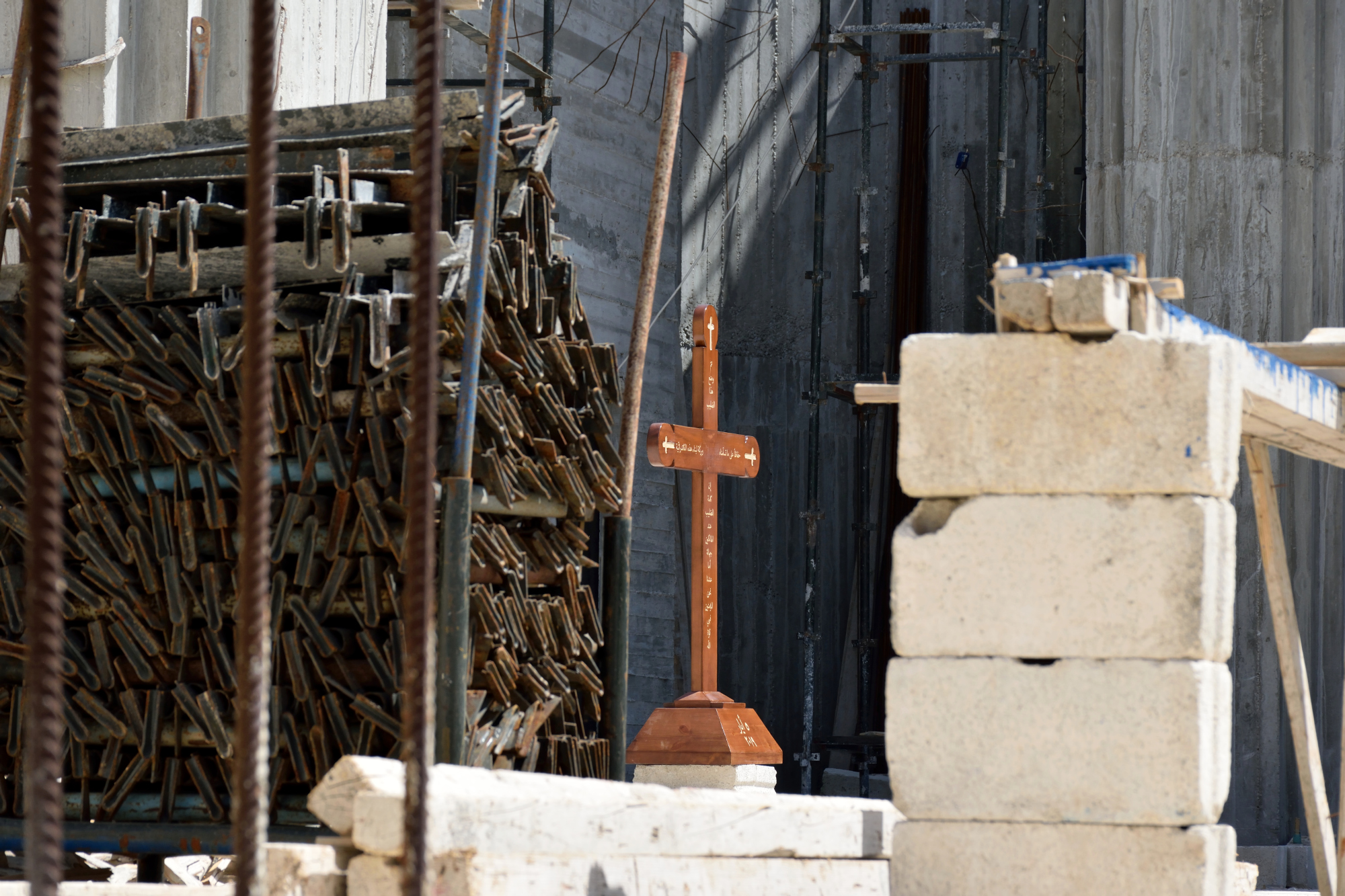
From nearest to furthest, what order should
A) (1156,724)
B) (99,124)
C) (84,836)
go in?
1. (1156,724)
2. (84,836)
3. (99,124)

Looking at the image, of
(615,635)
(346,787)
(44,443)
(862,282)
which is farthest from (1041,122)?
(44,443)

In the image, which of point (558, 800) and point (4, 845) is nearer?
point (558, 800)

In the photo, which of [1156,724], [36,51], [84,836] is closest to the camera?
[36,51]

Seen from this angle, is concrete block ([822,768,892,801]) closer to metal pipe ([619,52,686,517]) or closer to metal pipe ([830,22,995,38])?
metal pipe ([830,22,995,38])

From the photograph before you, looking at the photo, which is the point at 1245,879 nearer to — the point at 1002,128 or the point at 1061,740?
the point at 1061,740

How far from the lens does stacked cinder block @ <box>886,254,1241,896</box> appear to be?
4129mm

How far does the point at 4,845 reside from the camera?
566 centimetres

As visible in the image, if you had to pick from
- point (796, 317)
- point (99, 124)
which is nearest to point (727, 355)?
point (796, 317)

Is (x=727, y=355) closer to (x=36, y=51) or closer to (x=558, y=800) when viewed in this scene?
(x=558, y=800)

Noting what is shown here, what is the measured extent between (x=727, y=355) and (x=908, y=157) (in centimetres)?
230

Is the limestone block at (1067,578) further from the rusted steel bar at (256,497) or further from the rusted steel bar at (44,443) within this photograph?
the rusted steel bar at (44,443)

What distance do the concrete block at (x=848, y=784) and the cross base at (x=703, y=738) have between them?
3.88 metres

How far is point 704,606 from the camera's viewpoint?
9.08 m

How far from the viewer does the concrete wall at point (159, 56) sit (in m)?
7.45
